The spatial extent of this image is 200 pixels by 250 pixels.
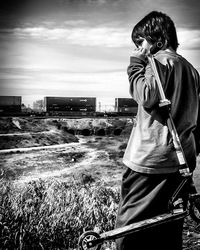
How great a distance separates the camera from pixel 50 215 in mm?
2299

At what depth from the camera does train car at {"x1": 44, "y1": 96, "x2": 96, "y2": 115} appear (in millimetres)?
26531

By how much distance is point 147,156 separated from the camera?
56.9 inches

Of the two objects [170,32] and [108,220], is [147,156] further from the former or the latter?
[108,220]

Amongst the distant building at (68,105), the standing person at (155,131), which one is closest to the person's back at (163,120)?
the standing person at (155,131)

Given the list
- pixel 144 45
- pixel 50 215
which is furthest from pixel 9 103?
pixel 144 45

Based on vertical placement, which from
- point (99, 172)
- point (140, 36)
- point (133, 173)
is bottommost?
point (99, 172)

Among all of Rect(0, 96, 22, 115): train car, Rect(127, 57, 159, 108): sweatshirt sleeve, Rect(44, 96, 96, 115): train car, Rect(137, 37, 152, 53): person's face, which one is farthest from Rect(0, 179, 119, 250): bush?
Rect(44, 96, 96, 115): train car

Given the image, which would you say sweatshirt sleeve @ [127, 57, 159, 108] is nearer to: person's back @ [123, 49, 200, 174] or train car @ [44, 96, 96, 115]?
person's back @ [123, 49, 200, 174]

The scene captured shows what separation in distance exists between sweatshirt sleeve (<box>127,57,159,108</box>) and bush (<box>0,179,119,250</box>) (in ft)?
4.44

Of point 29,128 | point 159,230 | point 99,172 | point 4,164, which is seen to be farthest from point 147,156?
point 29,128

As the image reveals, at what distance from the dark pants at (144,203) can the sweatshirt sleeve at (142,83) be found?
16.6 inches

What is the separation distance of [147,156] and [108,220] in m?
1.20

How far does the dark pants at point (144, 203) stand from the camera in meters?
1.50

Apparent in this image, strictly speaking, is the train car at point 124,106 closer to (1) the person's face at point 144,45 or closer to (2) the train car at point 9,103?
(2) the train car at point 9,103
